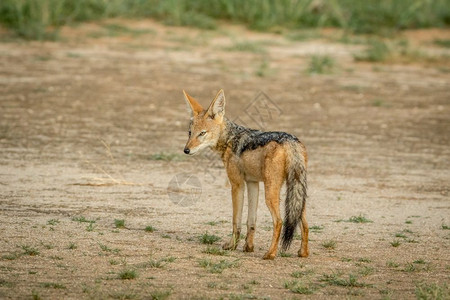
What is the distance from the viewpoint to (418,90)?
1662 centimetres

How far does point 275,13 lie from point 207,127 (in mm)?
15074

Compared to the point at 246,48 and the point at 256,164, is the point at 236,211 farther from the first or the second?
the point at 246,48

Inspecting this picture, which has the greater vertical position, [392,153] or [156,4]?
[156,4]

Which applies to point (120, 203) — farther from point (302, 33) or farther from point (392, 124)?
point (302, 33)

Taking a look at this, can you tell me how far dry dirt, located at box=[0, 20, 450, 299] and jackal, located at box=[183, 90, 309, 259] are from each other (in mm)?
310

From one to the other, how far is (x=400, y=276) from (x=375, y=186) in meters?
3.58

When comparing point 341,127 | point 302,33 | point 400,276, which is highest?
point 302,33

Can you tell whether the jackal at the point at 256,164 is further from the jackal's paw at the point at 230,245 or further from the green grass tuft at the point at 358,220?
the green grass tuft at the point at 358,220

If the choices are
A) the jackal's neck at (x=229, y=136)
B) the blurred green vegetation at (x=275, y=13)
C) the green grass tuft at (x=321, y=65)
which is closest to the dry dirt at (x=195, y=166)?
the green grass tuft at (x=321, y=65)

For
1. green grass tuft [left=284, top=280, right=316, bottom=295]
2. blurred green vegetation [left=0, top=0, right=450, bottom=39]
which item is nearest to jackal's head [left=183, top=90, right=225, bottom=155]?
green grass tuft [left=284, top=280, right=316, bottom=295]

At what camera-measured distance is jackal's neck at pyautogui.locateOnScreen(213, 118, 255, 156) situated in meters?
7.46

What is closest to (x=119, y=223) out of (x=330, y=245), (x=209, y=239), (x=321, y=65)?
(x=209, y=239)

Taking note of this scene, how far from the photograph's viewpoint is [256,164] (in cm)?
715

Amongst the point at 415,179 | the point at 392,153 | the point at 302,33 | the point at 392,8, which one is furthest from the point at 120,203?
the point at 392,8
